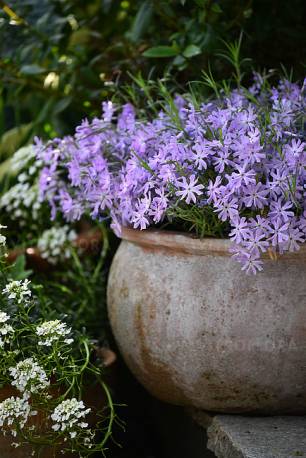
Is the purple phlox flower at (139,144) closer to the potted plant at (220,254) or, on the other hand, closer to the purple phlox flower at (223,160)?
the potted plant at (220,254)

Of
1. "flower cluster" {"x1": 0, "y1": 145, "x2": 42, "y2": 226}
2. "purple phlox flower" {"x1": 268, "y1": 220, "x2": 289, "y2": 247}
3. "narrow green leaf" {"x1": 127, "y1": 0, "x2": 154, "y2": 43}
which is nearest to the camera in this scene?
"purple phlox flower" {"x1": 268, "y1": 220, "x2": 289, "y2": 247}

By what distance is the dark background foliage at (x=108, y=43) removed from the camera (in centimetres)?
214

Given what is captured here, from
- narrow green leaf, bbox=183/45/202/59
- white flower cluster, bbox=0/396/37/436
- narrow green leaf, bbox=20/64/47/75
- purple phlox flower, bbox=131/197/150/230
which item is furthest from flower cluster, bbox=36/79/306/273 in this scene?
narrow green leaf, bbox=20/64/47/75

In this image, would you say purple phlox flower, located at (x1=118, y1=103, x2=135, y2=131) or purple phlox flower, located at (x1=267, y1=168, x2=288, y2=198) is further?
purple phlox flower, located at (x1=118, y1=103, x2=135, y2=131)

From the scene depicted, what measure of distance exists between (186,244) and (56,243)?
2.73ft

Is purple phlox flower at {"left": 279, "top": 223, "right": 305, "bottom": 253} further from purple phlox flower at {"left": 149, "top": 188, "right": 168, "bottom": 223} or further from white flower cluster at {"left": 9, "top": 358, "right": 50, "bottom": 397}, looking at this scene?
white flower cluster at {"left": 9, "top": 358, "right": 50, "bottom": 397}

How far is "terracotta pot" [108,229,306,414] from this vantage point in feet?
4.91

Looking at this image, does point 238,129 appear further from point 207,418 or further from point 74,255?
point 74,255

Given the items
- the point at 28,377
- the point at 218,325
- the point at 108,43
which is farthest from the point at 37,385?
the point at 108,43

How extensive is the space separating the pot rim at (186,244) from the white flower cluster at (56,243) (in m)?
0.64

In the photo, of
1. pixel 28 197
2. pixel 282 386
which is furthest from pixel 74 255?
pixel 282 386

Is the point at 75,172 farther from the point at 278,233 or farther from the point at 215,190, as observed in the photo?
the point at 278,233

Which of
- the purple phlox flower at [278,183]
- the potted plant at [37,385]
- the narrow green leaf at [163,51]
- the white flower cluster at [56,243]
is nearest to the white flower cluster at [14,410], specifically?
the potted plant at [37,385]

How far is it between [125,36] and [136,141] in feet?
3.01
